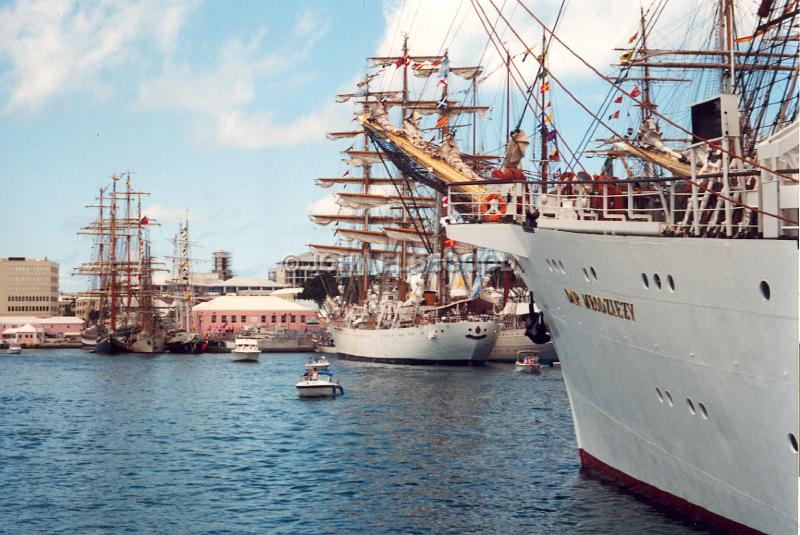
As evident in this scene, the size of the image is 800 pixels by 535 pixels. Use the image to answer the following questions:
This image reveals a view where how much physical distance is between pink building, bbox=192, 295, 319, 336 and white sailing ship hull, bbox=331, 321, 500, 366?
238 feet

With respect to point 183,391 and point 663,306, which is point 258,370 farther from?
point 663,306

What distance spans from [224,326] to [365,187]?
201 feet

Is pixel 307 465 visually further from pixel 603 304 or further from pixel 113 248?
pixel 113 248

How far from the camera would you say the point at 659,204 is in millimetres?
22047

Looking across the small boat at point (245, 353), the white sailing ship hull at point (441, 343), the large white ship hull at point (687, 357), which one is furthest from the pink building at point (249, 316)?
the large white ship hull at point (687, 357)

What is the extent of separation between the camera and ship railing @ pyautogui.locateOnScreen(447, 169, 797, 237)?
53.7 ft

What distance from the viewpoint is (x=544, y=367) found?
7950cm

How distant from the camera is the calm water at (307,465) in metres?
22.1

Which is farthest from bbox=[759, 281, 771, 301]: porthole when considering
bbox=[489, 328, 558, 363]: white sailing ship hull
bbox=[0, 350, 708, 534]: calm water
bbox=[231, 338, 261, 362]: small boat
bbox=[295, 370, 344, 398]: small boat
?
bbox=[231, 338, 261, 362]: small boat

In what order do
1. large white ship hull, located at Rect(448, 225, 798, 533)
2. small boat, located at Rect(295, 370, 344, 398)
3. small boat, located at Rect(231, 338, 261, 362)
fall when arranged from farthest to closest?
1. small boat, located at Rect(231, 338, 261, 362)
2. small boat, located at Rect(295, 370, 344, 398)
3. large white ship hull, located at Rect(448, 225, 798, 533)

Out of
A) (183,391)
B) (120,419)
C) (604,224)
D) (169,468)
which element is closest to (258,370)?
(183,391)

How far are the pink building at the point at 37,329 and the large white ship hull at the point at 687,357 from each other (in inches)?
6099

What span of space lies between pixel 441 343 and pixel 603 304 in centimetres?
5938

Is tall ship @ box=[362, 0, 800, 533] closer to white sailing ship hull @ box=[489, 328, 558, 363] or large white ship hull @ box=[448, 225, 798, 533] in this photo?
large white ship hull @ box=[448, 225, 798, 533]
